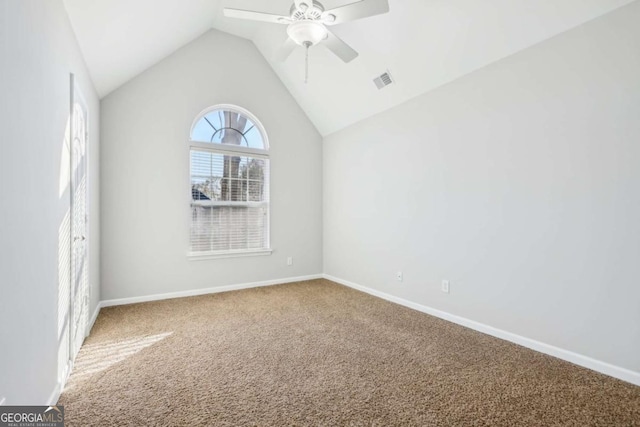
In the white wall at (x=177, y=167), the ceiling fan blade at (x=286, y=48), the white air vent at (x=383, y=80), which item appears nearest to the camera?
the ceiling fan blade at (x=286, y=48)

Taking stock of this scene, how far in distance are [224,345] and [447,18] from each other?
11.4ft

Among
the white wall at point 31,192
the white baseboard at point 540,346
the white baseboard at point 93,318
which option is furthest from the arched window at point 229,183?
the white baseboard at point 540,346

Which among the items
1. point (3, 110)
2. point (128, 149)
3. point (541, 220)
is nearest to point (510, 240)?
point (541, 220)

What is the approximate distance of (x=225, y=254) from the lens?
4.54 meters

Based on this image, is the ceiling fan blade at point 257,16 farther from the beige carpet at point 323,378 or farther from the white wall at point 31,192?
the beige carpet at point 323,378

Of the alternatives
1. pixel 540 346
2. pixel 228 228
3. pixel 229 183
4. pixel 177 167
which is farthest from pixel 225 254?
pixel 540 346

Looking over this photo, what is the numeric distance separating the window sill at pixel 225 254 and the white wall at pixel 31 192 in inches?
85.5

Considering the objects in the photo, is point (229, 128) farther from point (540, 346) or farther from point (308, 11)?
point (540, 346)

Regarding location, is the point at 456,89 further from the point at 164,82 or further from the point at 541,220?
the point at 164,82

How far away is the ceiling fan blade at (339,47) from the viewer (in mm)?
2746

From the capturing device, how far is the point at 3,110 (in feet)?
3.89

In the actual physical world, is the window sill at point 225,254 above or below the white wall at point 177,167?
below

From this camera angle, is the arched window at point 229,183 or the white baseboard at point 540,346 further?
the arched window at point 229,183

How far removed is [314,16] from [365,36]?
1.19 meters
